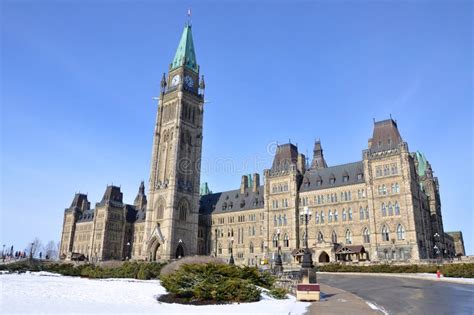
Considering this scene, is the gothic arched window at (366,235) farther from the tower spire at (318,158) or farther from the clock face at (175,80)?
the clock face at (175,80)

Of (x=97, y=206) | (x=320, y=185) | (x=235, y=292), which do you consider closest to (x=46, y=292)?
(x=235, y=292)

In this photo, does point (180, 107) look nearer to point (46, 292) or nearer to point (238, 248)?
point (238, 248)

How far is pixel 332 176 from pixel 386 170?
10.8 metres

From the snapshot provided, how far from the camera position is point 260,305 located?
15.1m

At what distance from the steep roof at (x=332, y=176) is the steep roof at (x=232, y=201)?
14101mm

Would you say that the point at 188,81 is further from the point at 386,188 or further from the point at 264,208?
the point at 386,188

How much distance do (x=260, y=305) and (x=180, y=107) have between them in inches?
3052

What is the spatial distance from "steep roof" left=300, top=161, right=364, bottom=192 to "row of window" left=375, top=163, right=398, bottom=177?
10.8ft

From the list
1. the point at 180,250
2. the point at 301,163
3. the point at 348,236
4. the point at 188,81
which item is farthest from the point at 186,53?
the point at 348,236

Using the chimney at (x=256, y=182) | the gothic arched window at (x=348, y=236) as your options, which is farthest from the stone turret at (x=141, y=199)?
the gothic arched window at (x=348, y=236)

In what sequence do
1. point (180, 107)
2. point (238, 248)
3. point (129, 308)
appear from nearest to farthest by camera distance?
point (129, 308)
point (238, 248)
point (180, 107)

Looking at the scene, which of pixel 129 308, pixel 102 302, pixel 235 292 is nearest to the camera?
pixel 129 308

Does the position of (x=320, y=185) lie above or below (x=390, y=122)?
below

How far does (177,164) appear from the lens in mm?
84312
